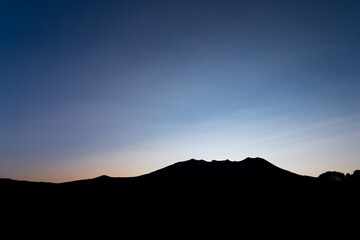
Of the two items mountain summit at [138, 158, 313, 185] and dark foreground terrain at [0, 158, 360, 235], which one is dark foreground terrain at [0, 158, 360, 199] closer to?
mountain summit at [138, 158, 313, 185]

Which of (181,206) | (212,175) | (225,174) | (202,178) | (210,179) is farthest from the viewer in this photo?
(225,174)

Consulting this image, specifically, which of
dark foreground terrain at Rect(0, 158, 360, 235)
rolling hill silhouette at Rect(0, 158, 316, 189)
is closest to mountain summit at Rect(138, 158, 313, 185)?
rolling hill silhouette at Rect(0, 158, 316, 189)

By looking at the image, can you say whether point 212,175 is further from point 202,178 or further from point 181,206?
point 181,206

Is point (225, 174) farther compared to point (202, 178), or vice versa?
point (225, 174)

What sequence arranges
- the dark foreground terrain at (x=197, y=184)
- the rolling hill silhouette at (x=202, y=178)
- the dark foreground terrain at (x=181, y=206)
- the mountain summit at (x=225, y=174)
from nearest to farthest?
the dark foreground terrain at (x=181, y=206) → the dark foreground terrain at (x=197, y=184) → the rolling hill silhouette at (x=202, y=178) → the mountain summit at (x=225, y=174)

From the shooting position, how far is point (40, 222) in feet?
73.7

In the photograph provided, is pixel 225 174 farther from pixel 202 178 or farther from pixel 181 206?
pixel 181 206

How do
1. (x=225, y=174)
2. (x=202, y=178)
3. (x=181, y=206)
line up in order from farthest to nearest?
(x=225, y=174) → (x=202, y=178) → (x=181, y=206)

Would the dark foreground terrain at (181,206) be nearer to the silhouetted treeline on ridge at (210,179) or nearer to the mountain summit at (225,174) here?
the silhouetted treeline on ridge at (210,179)

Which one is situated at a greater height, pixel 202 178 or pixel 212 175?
pixel 212 175

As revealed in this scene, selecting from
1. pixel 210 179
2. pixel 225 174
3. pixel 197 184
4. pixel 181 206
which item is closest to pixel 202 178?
pixel 210 179

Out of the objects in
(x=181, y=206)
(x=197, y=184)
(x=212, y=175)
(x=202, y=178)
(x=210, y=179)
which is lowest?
(x=181, y=206)

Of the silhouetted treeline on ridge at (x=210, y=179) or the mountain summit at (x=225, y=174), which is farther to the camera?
the mountain summit at (x=225, y=174)

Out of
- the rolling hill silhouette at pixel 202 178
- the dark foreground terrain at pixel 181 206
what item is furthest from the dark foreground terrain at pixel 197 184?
the dark foreground terrain at pixel 181 206
